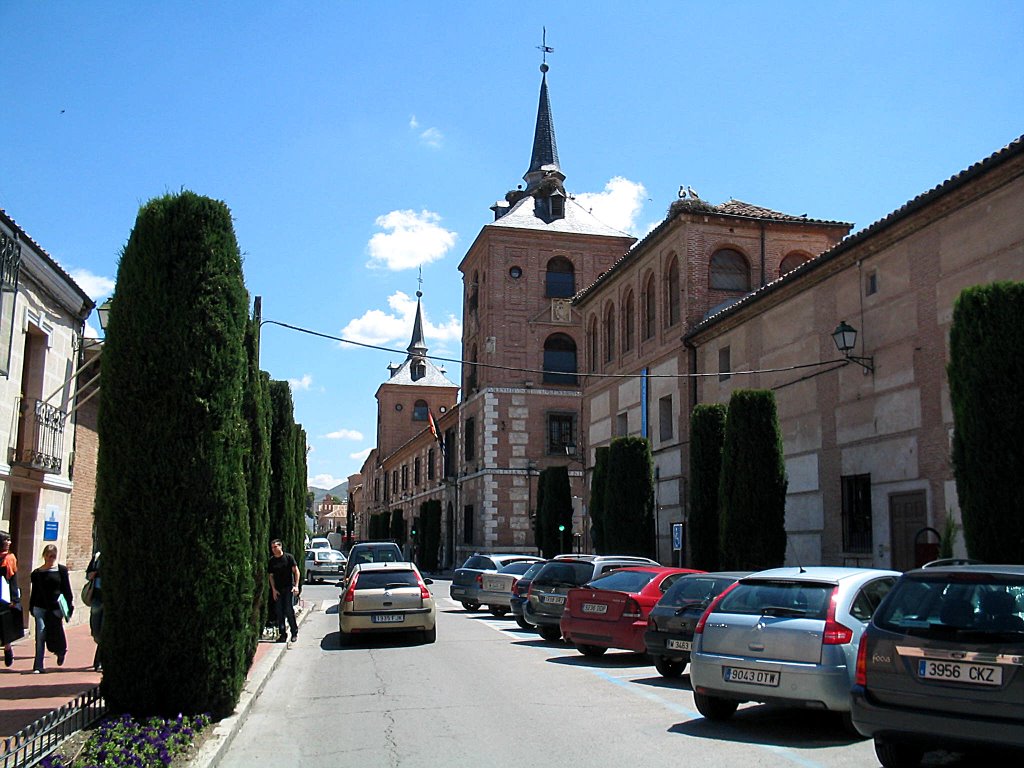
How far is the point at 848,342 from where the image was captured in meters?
20.6

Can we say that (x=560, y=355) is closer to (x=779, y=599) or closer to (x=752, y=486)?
(x=752, y=486)

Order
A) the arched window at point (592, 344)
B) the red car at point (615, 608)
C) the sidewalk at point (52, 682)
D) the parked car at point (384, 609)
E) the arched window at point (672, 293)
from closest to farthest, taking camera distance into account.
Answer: the sidewalk at point (52, 682)
the red car at point (615, 608)
the parked car at point (384, 609)
the arched window at point (672, 293)
the arched window at point (592, 344)

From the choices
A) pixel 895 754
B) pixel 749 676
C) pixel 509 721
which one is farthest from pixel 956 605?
pixel 509 721

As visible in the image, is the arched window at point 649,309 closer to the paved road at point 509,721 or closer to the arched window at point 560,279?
A: the paved road at point 509,721

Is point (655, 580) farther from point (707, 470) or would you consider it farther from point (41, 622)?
point (707, 470)

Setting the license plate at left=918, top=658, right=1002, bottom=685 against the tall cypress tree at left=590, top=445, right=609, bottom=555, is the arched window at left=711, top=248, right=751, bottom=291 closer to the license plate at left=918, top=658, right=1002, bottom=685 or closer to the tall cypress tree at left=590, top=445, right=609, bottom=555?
the tall cypress tree at left=590, top=445, right=609, bottom=555

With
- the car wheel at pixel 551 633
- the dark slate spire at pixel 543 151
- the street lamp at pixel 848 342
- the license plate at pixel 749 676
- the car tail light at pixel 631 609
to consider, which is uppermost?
the dark slate spire at pixel 543 151

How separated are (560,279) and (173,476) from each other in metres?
49.0

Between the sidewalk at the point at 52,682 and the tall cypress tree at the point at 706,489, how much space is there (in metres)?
11.7

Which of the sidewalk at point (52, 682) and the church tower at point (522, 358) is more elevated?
the church tower at point (522, 358)

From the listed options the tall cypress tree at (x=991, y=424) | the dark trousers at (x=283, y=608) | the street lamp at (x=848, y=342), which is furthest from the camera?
the street lamp at (x=848, y=342)

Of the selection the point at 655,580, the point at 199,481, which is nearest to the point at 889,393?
the point at 655,580

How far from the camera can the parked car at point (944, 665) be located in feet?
21.0

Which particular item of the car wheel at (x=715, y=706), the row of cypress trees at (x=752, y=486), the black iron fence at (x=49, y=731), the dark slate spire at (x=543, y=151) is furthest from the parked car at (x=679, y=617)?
the dark slate spire at (x=543, y=151)
